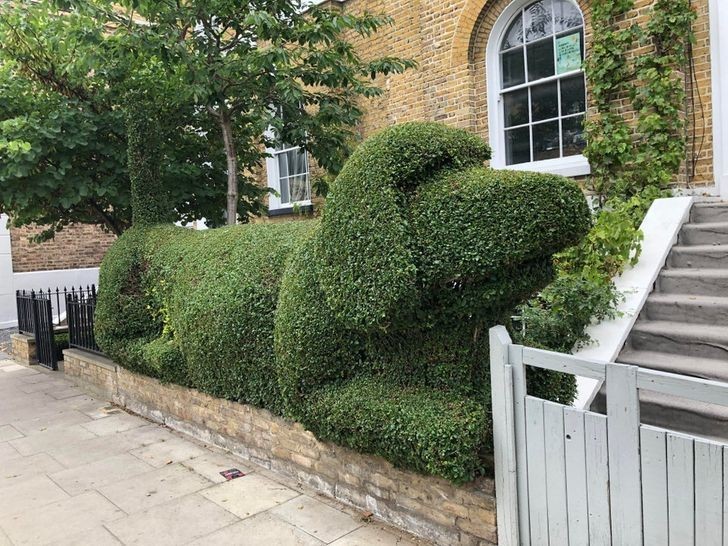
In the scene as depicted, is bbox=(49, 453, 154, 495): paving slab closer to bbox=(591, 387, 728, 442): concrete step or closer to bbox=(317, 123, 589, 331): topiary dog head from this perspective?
bbox=(317, 123, 589, 331): topiary dog head

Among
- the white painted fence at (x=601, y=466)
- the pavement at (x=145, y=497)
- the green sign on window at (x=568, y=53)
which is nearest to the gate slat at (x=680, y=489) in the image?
the white painted fence at (x=601, y=466)

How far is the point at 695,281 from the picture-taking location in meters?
4.67

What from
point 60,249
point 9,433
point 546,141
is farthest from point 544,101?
point 60,249

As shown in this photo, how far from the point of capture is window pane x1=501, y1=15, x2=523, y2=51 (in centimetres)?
827

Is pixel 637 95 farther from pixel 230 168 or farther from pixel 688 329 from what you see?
pixel 230 168

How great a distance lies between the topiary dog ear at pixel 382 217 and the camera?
9.92 ft

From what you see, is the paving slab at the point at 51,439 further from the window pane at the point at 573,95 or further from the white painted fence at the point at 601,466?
the window pane at the point at 573,95

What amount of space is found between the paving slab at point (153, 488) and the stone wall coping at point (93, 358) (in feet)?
8.42

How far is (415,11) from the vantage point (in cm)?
931

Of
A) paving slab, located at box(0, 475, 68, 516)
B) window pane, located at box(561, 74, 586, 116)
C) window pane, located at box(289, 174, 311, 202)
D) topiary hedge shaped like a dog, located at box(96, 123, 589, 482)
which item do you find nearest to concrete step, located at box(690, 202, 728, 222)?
window pane, located at box(561, 74, 586, 116)

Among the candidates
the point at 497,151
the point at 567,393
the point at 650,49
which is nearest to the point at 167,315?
the point at 567,393

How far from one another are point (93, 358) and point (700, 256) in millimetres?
7239

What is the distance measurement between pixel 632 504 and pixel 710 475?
39cm

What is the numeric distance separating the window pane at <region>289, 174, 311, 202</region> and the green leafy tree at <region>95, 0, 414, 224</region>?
14.1 feet
